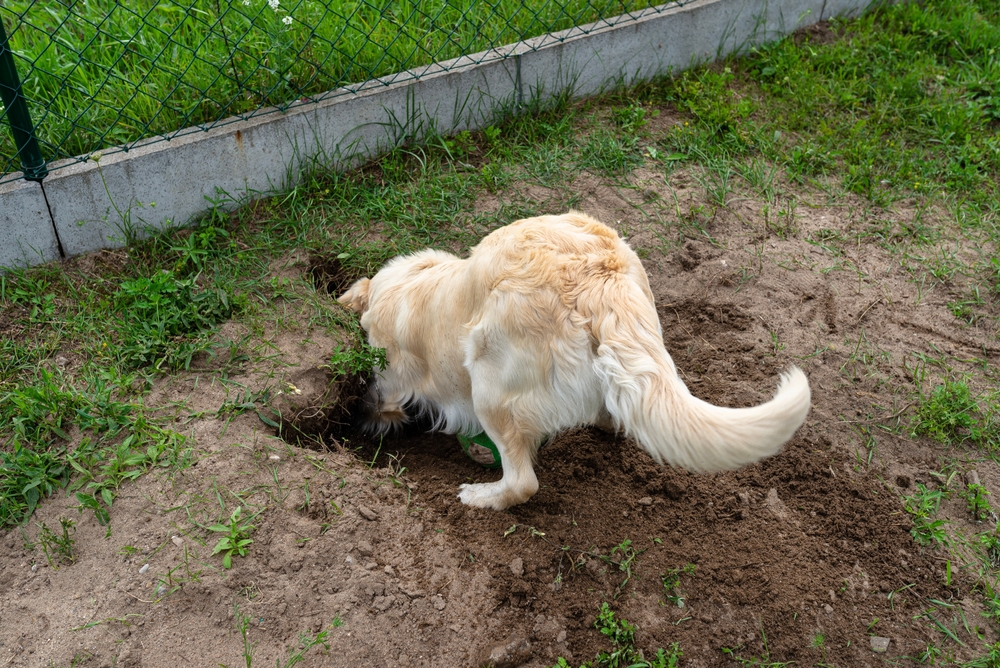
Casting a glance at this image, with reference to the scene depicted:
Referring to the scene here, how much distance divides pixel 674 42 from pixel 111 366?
3.92m

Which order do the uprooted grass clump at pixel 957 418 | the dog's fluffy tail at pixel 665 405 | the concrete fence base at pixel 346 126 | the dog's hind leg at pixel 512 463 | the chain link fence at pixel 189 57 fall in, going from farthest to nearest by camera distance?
the chain link fence at pixel 189 57, the concrete fence base at pixel 346 126, the uprooted grass clump at pixel 957 418, the dog's hind leg at pixel 512 463, the dog's fluffy tail at pixel 665 405

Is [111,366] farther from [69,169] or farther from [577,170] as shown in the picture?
[577,170]

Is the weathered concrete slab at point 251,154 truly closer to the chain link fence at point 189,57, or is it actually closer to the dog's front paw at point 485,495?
the chain link fence at point 189,57

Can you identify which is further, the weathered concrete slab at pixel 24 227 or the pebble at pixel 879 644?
the weathered concrete slab at pixel 24 227

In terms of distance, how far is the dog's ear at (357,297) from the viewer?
3.60m

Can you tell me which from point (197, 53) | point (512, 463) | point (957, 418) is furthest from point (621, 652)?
point (197, 53)

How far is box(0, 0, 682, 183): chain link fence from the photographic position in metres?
3.64

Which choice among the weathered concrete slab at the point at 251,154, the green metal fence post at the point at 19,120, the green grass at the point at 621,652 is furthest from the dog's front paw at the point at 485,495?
the green metal fence post at the point at 19,120

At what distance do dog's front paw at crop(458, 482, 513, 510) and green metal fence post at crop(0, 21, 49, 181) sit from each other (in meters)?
2.44

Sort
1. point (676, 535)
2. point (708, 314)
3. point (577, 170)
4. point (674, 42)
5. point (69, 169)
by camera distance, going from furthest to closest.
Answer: point (674, 42)
point (577, 170)
point (708, 314)
point (69, 169)
point (676, 535)

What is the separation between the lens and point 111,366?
10.6 ft

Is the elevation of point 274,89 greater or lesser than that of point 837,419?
greater

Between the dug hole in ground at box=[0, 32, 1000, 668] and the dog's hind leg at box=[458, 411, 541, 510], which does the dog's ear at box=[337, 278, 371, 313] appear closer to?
the dug hole in ground at box=[0, 32, 1000, 668]

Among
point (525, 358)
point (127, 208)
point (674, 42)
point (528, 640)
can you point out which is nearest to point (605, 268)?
point (525, 358)
